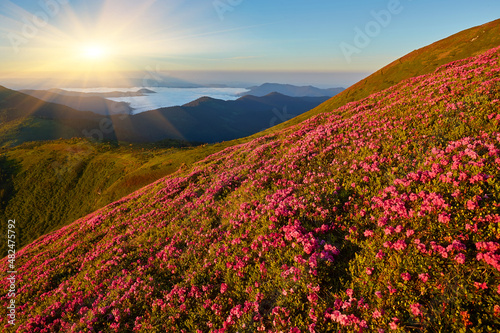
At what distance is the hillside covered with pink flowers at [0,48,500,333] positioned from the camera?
203 inches

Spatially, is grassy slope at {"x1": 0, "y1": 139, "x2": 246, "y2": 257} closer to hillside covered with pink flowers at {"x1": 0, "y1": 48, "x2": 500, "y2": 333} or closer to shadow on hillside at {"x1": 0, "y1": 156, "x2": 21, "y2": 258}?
shadow on hillside at {"x1": 0, "y1": 156, "x2": 21, "y2": 258}

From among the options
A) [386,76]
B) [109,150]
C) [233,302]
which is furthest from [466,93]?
[109,150]

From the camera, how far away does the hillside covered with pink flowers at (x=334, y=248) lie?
5.15 metres

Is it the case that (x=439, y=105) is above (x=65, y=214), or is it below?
above

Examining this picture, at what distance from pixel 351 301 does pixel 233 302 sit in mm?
3952

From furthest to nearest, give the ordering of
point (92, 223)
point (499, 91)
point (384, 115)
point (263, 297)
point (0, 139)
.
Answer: point (0, 139) → point (92, 223) → point (384, 115) → point (499, 91) → point (263, 297)

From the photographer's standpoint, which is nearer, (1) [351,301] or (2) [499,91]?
(1) [351,301]

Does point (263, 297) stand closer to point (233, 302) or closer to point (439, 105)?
point (233, 302)

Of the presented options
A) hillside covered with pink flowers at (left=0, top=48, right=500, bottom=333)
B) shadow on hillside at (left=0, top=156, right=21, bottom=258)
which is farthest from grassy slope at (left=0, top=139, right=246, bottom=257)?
hillside covered with pink flowers at (left=0, top=48, right=500, bottom=333)

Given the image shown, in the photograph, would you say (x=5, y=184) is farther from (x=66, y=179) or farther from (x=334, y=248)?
(x=334, y=248)

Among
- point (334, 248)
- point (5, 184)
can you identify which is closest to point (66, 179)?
point (5, 184)

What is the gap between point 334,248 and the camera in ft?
22.9

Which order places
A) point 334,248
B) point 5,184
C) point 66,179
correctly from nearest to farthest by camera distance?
point 334,248 < point 66,179 < point 5,184

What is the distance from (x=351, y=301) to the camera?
5680mm
